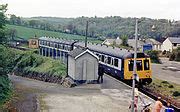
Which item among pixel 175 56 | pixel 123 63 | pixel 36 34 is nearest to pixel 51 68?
pixel 123 63

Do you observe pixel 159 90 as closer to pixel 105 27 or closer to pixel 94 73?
pixel 94 73

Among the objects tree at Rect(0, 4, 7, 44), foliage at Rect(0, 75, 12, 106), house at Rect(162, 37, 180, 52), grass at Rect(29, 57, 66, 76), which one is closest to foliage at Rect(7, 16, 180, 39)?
house at Rect(162, 37, 180, 52)

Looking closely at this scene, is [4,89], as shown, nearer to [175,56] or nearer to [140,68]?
[140,68]

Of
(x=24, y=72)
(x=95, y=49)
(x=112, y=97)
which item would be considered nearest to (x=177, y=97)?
(x=112, y=97)

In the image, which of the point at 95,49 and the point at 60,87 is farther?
the point at 95,49

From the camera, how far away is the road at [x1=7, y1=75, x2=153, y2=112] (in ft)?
69.2

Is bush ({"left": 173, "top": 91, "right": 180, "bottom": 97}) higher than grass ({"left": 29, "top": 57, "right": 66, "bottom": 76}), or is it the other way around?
grass ({"left": 29, "top": 57, "right": 66, "bottom": 76})

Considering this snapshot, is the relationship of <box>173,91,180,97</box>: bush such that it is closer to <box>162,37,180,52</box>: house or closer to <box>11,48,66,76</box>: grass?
<box>11,48,66,76</box>: grass

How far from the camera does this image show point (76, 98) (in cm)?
2406

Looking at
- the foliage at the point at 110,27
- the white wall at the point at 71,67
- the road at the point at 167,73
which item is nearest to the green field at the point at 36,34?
the foliage at the point at 110,27

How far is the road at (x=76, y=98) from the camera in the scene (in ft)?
69.2

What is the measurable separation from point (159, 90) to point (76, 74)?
6.83 m

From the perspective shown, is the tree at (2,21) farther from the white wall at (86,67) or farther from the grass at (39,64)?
the grass at (39,64)

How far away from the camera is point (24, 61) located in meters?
42.8
